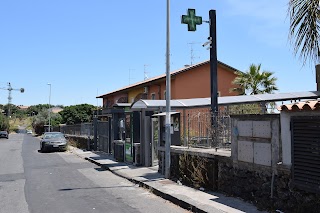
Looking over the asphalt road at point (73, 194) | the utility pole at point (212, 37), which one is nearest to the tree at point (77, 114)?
the asphalt road at point (73, 194)

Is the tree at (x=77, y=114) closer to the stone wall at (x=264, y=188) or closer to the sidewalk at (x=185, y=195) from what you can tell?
the sidewalk at (x=185, y=195)

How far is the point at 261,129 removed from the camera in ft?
23.8

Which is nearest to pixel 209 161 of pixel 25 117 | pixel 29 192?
pixel 29 192

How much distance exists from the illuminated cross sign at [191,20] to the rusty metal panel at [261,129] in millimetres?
4533

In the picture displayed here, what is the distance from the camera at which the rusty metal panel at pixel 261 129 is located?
705cm

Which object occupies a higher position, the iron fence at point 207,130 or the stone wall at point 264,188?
the iron fence at point 207,130

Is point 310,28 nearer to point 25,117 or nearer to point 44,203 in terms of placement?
point 44,203

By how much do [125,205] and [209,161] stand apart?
2411 millimetres

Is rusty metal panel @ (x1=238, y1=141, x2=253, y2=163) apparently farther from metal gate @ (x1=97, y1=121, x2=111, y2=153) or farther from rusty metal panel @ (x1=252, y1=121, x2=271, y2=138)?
metal gate @ (x1=97, y1=121, x2=111, y2=153)

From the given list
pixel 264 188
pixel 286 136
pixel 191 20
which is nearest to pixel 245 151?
pixel 264 188

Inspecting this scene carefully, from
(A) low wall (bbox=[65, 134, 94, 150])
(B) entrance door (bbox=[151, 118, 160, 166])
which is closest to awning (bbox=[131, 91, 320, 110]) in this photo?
(B) entrance door (bbox=[151, 118, 160, 166])

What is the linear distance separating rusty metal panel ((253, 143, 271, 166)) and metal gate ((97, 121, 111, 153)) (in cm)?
1412

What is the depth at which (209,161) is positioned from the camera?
29.2 feet

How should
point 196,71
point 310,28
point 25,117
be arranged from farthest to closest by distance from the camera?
point 25,117 < point 196,71 < point 310,28
